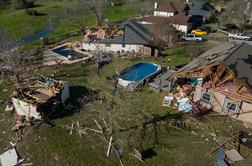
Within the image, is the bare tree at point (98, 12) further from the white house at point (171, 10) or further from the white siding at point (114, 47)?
the white siding at point (114, 47)

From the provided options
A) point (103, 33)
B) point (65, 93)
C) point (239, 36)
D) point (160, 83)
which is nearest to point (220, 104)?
point (160, 83)

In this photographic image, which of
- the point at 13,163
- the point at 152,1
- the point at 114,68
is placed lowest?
the point at 13,163

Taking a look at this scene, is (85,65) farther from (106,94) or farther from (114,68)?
(106,94)

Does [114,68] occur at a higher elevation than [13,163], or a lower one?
higher

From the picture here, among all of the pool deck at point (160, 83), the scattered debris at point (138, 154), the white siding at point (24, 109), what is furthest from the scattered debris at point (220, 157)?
the white siding at point (24, 109)

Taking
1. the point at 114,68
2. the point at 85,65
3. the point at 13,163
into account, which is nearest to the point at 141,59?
the point at 114,68

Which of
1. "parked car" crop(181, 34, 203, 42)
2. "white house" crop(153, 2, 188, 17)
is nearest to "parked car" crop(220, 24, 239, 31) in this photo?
"white house" crop(153, 2, 188, 17)
